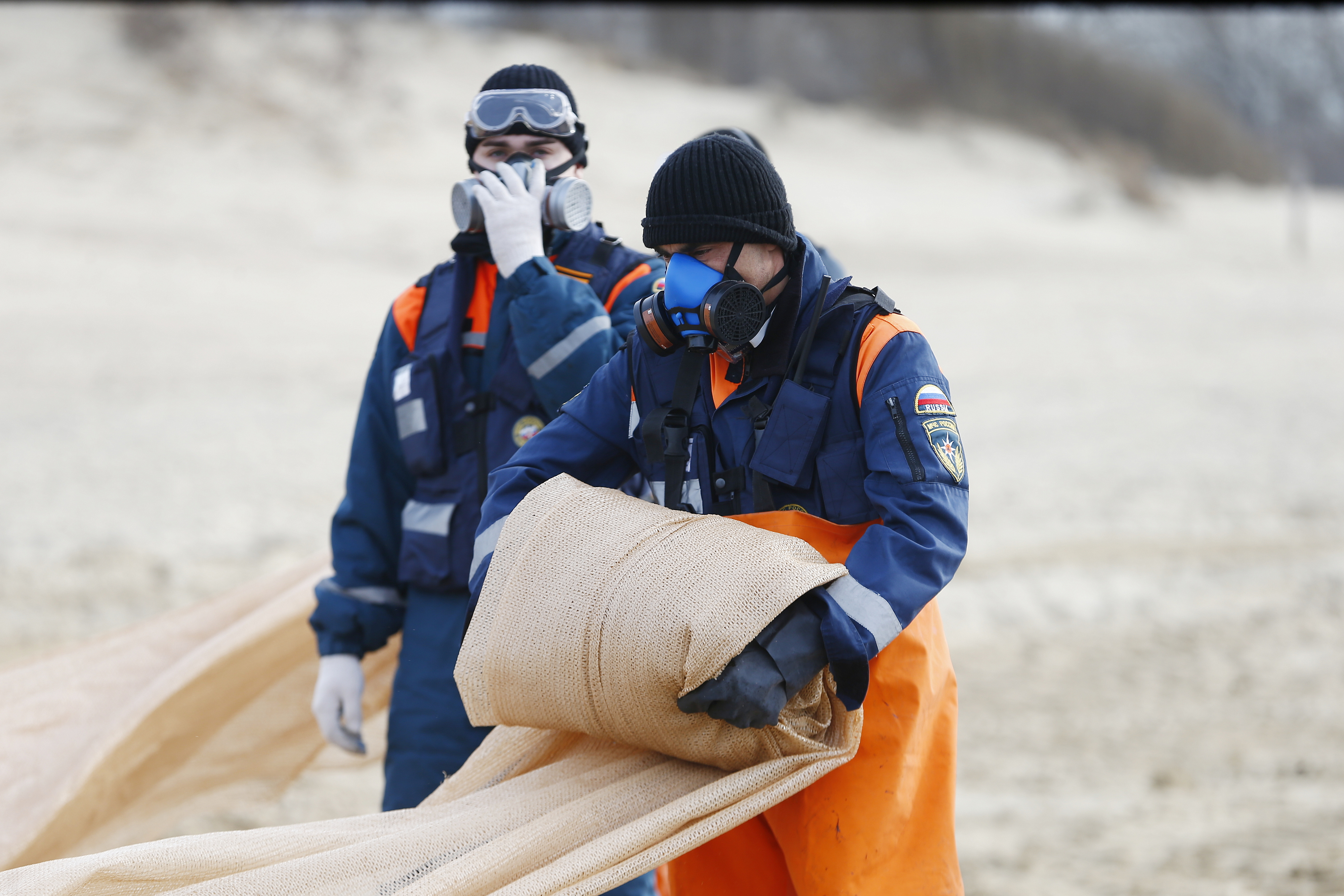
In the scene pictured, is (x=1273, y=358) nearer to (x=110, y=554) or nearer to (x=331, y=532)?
(x=110, y=554)

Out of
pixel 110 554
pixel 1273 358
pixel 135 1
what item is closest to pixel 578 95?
pixel 135 1

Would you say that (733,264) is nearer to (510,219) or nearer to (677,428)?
(677,428)

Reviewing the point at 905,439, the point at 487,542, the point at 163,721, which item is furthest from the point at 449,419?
the point at 905,439

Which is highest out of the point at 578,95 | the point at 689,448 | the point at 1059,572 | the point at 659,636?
the point at 578,95

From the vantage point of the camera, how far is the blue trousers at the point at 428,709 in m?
2.81

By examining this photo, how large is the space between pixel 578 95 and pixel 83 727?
A: 877 inches

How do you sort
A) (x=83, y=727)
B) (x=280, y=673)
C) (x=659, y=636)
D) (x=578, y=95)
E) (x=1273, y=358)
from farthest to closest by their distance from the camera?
1. (x=578, y=95)
2. (x=1273, y=358)
3. (x=280, y=673)
4. (x=83, y=727)
5. (x=659, y=636)

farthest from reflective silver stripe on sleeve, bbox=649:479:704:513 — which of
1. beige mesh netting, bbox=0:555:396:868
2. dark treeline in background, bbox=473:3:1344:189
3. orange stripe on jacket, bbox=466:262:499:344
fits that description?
dark treeline in background, bbox=473:3:1344:189

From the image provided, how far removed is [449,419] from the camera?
2.84 metres

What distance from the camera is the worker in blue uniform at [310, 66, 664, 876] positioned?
9.12ft

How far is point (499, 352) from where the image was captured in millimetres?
2842

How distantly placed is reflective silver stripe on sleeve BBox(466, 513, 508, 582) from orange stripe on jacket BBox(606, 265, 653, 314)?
0.76 m

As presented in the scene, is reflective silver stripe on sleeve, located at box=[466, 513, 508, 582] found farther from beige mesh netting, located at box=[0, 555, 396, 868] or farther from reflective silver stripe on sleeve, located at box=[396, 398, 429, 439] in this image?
beige mesh netting, located at box=[0, 555, 396, 868]

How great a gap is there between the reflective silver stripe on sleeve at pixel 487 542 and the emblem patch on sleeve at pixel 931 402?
0.75 meters
